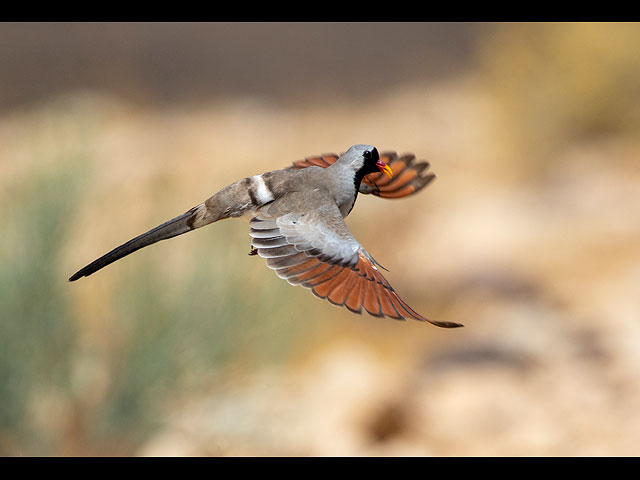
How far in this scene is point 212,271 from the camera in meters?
4.30

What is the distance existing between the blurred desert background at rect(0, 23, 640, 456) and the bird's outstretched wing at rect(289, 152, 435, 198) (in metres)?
2.45

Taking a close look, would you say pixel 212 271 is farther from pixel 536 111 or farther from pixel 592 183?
pixel 536 111

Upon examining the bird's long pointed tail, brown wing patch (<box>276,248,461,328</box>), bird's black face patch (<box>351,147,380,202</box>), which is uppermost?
bird's black face patch (<box>351,147,380,202</box>)

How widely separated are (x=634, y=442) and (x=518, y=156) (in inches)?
157

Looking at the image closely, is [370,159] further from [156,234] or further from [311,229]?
[156,234]

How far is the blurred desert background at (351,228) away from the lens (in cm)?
436

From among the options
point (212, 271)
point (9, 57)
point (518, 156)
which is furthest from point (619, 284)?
point (9, 57)

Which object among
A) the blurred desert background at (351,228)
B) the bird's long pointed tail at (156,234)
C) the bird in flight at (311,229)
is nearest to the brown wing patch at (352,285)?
the bird in flight at (311,229)

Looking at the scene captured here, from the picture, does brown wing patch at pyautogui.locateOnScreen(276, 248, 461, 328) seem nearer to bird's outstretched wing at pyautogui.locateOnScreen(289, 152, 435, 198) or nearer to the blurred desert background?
bird's outstretched wing at pyautogui.locateOnScreen(289, 152, 435, 198)

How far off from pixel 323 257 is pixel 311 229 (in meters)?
0.05

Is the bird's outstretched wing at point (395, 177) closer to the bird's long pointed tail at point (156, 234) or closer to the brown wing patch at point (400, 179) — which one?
the brown wing patch at point (400, 179)

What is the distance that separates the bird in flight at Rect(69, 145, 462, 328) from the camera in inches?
45.8

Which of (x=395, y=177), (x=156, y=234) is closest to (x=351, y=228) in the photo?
(x=395, y=177)

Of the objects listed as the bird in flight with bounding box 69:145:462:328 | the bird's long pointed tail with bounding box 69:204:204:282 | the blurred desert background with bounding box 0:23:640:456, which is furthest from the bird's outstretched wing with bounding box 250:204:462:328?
the blurred desert background with bounding box 0:23:640:456
